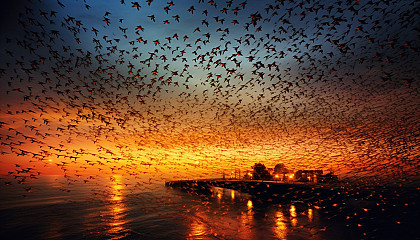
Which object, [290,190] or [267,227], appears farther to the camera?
[290,190]

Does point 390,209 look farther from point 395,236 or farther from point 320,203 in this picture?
point 395,236

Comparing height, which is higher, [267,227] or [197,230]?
[267,227]

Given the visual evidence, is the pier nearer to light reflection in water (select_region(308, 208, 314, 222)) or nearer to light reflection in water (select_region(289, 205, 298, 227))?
light reflection in water (select_region(308, 208, 314, 222))

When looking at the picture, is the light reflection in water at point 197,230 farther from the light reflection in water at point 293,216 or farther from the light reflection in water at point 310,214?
the light reflection in water at point 310,214

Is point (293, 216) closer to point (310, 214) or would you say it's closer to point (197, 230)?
point (310, 214)

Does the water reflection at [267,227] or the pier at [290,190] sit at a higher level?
the pier at [290,190]

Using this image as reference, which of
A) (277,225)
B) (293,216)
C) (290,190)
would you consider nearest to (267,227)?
(277,225)

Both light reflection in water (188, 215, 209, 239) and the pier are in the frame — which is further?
the pier

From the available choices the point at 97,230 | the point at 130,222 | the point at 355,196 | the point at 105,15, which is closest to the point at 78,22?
the point at 105,15

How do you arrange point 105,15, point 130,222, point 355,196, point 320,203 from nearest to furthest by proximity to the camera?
point 105,15 < point 355,196 < point 130,222 < point 320,203

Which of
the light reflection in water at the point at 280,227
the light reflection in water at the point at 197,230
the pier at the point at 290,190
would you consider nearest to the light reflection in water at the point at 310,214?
the pier at the point at 290,190

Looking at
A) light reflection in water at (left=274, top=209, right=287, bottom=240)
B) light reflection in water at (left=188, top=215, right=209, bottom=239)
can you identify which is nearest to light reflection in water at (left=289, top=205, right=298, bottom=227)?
light reflection in water at (left=274, top=209, right=287, bottom=240)
